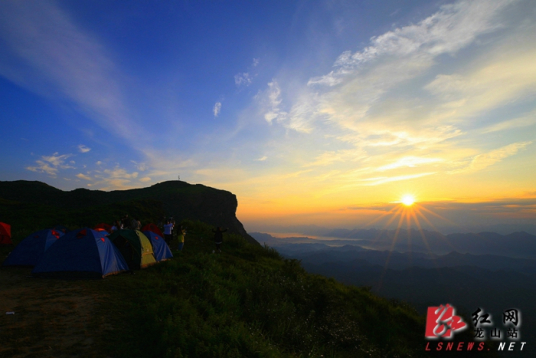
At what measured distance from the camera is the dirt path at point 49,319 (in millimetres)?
5320

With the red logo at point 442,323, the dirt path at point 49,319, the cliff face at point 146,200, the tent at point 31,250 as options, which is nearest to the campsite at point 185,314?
the dirt path at point 49,319

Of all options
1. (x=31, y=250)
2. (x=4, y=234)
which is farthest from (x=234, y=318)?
(x=4, y=234)

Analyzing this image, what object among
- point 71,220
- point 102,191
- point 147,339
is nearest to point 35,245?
point 147,339

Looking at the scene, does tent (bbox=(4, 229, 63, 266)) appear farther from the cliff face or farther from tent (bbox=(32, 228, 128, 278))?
the cliff face

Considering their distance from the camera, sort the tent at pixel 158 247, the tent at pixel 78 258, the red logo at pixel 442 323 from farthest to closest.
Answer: the tent at pixel 158 247, the red logo at pixel 442 323, the tent at pixel 78 258

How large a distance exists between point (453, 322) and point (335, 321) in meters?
6.23

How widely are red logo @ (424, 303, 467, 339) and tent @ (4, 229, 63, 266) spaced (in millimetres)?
18937

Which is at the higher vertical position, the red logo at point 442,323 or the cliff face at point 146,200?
the cliff face at point 146,200

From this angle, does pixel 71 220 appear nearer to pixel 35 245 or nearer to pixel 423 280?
pixel 35 245

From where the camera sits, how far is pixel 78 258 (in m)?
10.9

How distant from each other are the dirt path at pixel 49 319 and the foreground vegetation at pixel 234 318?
106mm

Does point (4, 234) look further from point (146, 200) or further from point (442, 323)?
point (146, 200)

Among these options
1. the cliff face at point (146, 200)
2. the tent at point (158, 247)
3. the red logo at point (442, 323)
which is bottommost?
the red logo at point (442, 323)

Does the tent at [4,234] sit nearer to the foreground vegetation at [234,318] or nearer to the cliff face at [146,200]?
the foreground vegetation at [234,318]
